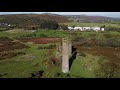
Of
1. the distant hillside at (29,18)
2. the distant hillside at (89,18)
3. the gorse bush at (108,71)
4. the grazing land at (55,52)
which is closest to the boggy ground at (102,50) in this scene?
the grazing land at (55,52)

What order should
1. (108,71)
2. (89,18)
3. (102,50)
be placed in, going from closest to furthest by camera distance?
(89,18) < (108,71) < (102,50)

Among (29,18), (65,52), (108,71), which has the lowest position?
(108,71)

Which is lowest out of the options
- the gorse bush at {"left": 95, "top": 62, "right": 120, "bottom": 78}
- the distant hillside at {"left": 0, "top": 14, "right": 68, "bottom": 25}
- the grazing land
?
the gorse bush at {"left": 95, "top": 62, "right": 120, "bottom": 78}

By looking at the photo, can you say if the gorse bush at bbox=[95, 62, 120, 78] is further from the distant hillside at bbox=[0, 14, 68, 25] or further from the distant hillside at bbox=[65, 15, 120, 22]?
the distant hillside at bbox=[0, 14, 68, 25]

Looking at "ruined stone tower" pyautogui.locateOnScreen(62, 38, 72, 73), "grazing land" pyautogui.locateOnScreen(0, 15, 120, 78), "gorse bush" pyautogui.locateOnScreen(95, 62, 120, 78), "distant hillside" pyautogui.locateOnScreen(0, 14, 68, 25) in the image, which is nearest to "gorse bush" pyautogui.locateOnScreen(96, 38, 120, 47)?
"grazing land" pyautogui.locateOnScreen(0, 15, 120, 78)

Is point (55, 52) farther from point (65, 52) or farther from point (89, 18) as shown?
point (89, 18)

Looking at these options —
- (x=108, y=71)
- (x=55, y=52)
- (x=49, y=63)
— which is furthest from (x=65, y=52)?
(x=108, y=71)

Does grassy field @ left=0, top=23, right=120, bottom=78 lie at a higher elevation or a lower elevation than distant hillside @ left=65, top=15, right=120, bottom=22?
lower
